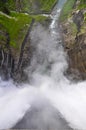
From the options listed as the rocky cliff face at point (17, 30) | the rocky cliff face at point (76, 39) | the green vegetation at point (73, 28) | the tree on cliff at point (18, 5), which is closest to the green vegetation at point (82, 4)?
the rocky cliff face at point (76, 39)

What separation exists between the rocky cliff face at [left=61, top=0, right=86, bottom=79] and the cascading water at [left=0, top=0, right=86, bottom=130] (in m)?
1.57

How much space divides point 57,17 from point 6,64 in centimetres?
1701

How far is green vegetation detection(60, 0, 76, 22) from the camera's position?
→ 7222cm

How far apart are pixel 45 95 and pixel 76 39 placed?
11073mm

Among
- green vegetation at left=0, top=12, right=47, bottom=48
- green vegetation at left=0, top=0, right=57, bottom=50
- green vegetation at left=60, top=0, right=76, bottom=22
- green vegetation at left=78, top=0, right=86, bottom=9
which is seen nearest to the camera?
green vegetation at left=0, top=12, right=47, bottom=48

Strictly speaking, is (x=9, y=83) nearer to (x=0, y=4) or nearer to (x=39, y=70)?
(x=39, y=70)

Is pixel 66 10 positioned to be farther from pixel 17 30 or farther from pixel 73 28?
pixel 17 30

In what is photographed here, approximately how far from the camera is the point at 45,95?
201 feet

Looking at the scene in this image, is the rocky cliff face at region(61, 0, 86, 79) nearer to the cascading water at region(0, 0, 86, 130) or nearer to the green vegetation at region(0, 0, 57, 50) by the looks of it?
the cascading water at region(0, 0, 86, 130)

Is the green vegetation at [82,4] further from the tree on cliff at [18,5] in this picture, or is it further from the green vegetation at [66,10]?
the tree on cliff at [18,5]

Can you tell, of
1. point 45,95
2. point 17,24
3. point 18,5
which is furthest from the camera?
point 18,5

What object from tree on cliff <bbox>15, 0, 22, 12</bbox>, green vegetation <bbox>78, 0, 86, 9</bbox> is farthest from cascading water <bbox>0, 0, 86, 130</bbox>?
tree on cliff <bbox>15, 0, 22, 12</bbox>

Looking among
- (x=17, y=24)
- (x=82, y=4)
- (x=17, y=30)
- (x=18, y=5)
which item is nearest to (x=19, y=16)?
(x=17, y=24)

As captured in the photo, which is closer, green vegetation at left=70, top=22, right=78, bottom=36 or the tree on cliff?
green vegetation at left=70, top=22, right=78, bottom=36
